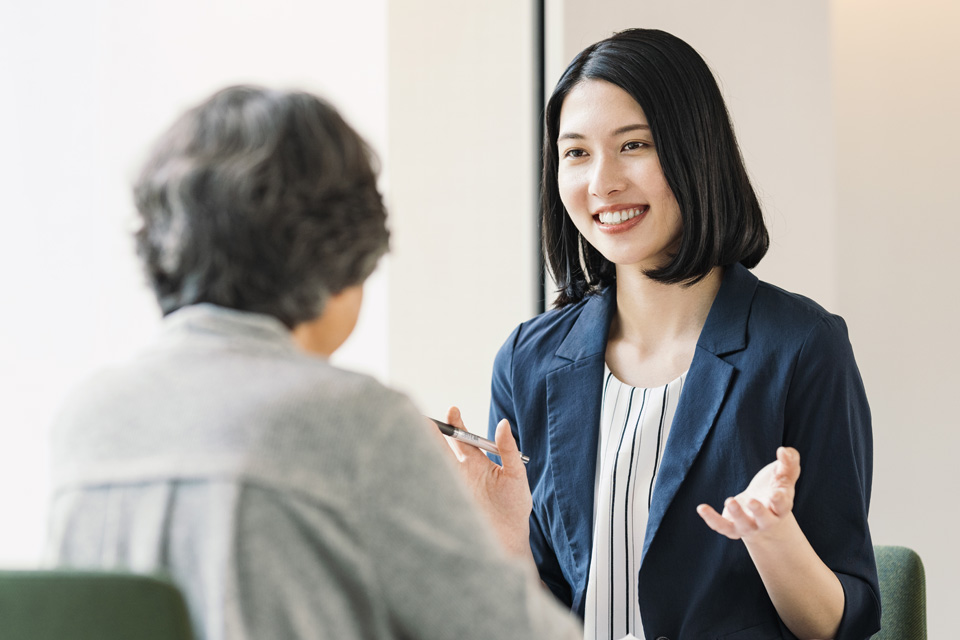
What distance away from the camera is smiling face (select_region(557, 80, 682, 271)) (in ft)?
5.28

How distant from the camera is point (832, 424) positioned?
4.85ft

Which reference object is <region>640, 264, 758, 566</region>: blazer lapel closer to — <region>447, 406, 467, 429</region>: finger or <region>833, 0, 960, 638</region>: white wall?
<region>447, 406, 467, 429</region>: finger

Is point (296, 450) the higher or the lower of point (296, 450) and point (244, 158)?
the lower

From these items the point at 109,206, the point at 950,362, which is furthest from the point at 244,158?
the point at 950,362

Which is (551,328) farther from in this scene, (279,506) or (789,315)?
(279,506)

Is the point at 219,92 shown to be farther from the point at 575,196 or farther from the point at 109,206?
the point at 109,206

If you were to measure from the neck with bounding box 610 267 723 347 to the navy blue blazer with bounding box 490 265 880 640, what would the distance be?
5cm

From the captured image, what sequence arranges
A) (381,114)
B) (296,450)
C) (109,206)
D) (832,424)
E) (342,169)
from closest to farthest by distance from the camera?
(296,450) < (342,169) < (832,424) < (109,206) < (381,114)

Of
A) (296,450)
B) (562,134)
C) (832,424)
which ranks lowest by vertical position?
(832,424)

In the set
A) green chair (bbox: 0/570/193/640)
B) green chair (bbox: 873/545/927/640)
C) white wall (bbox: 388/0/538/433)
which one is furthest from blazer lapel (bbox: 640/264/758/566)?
white wall (bbox: 388/0/538/433)

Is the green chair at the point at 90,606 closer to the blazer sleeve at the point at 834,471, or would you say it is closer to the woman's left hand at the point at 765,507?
the woman's left hand at the point at 765,507

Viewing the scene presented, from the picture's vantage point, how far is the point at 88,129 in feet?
8.06

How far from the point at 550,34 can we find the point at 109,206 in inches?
48.8

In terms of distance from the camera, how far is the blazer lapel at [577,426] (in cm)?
160
